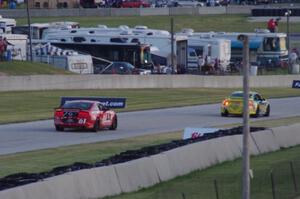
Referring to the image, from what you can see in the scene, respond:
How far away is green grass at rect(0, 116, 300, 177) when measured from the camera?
25.7 meters

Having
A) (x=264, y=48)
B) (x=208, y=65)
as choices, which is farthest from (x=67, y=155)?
(x=264, y=48)

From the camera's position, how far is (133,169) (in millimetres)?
21000

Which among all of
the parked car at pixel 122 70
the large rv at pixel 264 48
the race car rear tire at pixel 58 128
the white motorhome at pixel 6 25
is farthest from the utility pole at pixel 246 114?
the large rv at pixel 264 48

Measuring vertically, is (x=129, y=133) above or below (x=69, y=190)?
below

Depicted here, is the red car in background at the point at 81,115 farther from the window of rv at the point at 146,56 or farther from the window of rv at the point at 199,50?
the window of rv at the point at 199,50

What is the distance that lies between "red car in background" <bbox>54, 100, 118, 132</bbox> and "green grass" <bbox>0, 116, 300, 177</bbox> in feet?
9.26

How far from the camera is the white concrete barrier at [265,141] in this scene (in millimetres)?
30219

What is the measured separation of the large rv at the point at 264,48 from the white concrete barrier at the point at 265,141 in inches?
2188

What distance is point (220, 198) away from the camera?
62.6 feet

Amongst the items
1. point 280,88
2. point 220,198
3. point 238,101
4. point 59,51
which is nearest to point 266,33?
point 280,88

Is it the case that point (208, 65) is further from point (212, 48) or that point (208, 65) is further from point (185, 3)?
point (185, 3)

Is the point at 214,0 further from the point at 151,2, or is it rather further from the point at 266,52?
the point at 266,52

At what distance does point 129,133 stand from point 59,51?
35930 mm

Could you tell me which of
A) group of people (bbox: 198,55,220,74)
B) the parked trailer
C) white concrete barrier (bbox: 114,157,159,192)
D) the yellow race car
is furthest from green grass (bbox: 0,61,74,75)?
white concrete barrier (bbox: 114,157,159,192)
